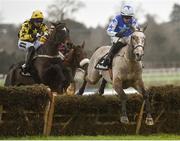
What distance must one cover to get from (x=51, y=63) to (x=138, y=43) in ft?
9.84

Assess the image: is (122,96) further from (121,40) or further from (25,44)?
(25,44)

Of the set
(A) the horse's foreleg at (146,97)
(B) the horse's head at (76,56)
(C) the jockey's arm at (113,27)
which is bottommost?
(A) the horse's foreleg at (146,97)

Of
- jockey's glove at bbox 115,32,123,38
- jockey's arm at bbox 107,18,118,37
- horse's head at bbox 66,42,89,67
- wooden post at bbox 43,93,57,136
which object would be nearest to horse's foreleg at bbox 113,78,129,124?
jockey's glove at bbox 115,32,123,38

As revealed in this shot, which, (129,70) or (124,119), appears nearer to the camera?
(124,119)

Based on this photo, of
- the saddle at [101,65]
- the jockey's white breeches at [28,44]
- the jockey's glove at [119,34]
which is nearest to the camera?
the jockey's glove at [119,34]

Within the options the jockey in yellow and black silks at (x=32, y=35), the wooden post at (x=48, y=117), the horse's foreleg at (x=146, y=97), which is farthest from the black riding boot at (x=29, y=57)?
the horse's foreleg at (x=146, y=97)

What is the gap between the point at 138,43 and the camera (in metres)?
11.4

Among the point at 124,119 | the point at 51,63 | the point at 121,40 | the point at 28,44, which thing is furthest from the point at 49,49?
the point at 124,119

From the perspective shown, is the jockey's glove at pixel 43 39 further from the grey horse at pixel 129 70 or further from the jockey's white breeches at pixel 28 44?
the grey horse at pixel 129 70

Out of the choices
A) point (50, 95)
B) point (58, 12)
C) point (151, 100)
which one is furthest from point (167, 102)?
point (58, 12)

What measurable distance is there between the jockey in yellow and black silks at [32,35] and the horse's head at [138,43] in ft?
10.8

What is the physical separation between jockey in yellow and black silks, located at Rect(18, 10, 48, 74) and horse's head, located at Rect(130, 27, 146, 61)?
3280 mm

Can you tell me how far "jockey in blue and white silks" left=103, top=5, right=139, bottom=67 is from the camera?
40.4 ft

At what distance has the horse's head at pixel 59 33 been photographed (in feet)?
44.7
